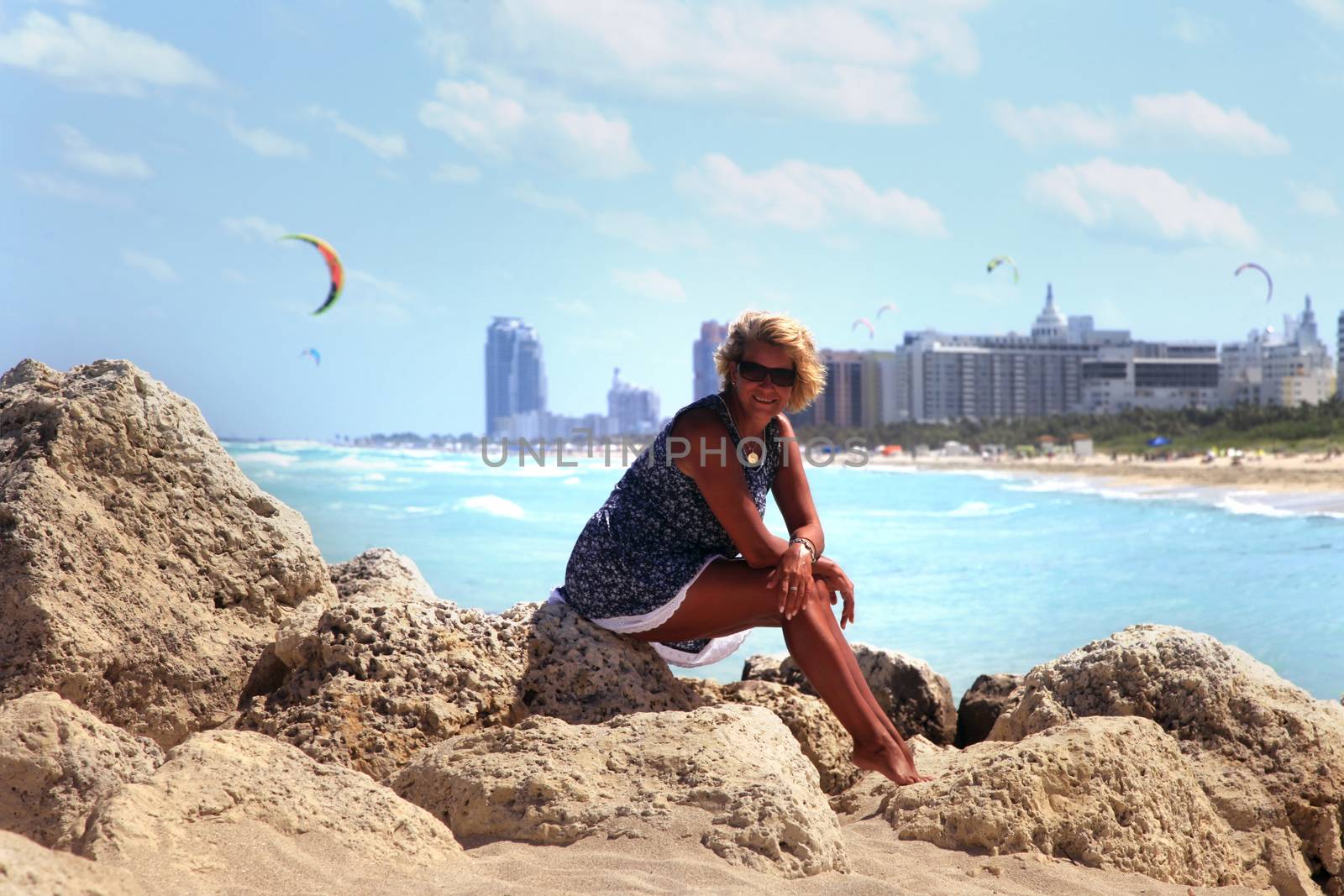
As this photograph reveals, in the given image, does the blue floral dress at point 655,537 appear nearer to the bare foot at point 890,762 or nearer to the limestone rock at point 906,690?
the bare foot at point 890,762

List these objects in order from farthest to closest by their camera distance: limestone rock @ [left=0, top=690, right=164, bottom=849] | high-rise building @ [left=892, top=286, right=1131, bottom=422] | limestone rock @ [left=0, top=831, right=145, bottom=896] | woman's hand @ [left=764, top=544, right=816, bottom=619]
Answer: high-rise building @ [left=892, top=286, right=1131, bottom=422]
woman's hand @ [left=764, top=544, right=816, bottom=619]
limestone rock @ [left=0, top=690, right=164, bottom=849]
limestone rock @ [left=0, top=831, right=145, bottom=896]

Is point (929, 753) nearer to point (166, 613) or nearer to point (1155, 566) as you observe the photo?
point (166, 613)

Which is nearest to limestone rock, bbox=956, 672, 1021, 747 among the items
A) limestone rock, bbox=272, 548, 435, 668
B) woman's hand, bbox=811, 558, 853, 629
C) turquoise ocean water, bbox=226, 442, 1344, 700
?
woman's hand, bbox=811, 558, 853, 629

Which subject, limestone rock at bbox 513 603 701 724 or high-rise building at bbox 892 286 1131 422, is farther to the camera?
Result: high-rise building at bbox 892 286 1131 422

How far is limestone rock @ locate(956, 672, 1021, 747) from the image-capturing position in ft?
14.6

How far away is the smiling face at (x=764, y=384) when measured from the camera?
3367 mm

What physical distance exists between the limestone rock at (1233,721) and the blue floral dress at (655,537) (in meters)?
1.16

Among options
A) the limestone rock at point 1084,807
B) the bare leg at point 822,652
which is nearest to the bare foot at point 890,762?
the bare leg at point 822,652

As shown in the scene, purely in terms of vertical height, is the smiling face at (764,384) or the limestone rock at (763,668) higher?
the smiling face at (764,384)

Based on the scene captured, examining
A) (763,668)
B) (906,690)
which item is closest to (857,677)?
(906,690)

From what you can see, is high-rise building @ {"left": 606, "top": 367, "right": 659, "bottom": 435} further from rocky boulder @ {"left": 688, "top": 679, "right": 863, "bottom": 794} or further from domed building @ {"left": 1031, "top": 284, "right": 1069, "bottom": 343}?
rocky boulder @ {"left": 688, "top": 679, "right": 863, "bottom": 794}

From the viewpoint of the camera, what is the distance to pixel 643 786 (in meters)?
2.71

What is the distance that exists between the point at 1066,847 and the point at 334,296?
1103 inches

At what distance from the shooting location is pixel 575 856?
2475 mm
